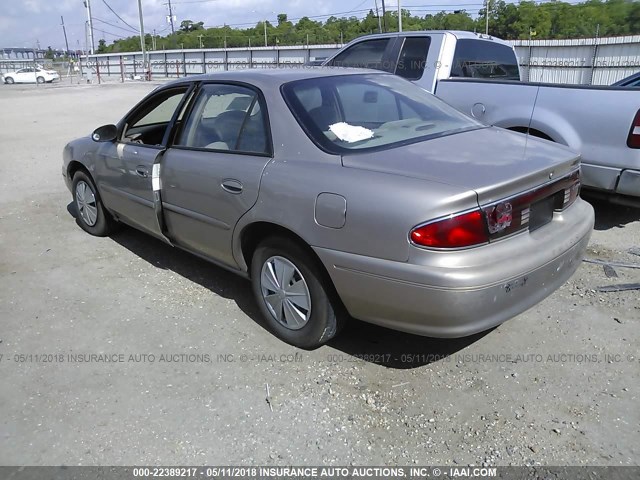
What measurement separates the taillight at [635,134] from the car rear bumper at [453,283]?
7.19 feet

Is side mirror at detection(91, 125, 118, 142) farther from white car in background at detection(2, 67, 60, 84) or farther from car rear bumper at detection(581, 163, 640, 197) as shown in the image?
white car in background at detection(2, 67, 60, 84)

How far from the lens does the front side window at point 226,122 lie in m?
3.57

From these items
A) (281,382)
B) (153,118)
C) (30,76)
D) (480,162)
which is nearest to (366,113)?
(480,162)

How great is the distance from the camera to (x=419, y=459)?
2.57m

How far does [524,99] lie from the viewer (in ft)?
17.9

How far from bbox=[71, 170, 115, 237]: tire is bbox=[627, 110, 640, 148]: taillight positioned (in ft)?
15.6

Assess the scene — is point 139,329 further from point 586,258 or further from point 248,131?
point 586,258

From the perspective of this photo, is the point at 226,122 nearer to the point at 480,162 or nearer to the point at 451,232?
the point at 480,162

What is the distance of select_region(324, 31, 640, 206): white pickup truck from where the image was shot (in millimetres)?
4801

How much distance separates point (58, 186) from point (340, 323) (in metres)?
6.03

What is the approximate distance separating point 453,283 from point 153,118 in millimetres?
4014

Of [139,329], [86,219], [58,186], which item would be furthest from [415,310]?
[58,186]

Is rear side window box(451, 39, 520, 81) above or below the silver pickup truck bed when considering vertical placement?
above

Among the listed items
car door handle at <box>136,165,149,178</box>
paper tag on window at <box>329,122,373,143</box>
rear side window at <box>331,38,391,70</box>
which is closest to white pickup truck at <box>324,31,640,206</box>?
rear side window at <box>331,38,391,70</box>
